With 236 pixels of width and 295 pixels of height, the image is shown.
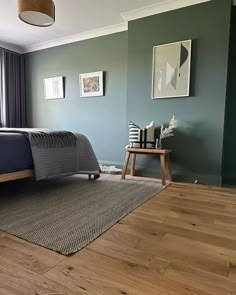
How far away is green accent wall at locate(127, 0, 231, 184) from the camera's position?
8.11ft

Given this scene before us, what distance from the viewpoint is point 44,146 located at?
2.04 metres

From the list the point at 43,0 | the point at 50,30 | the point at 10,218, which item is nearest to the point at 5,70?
the point at 50,30

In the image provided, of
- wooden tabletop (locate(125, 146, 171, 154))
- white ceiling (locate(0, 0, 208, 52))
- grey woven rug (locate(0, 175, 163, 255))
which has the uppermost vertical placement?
white ceiling (locate(0, 0, 208, 52))

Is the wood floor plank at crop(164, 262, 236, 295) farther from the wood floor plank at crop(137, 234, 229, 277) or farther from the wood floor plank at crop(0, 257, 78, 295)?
the wood floor plank at crop(0, 257, 78, 295)

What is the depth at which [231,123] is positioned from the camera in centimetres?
267

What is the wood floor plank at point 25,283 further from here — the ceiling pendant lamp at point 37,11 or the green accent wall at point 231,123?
the green accent wall at point 231,123

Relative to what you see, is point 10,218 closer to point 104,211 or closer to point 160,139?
point 104,211

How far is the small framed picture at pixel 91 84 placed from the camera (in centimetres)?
353

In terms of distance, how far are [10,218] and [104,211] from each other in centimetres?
66

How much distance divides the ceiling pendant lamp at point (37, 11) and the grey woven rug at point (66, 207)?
1.66 meters

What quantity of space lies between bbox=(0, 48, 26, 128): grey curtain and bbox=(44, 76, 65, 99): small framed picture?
61 centimetres

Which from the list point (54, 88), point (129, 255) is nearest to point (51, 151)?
point (129, 255)

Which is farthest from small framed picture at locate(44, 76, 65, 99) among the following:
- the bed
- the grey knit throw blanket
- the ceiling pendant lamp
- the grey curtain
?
the bed

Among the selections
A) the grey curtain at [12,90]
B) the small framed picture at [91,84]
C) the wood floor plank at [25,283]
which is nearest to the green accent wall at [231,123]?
the small framed picture at [91,84]
